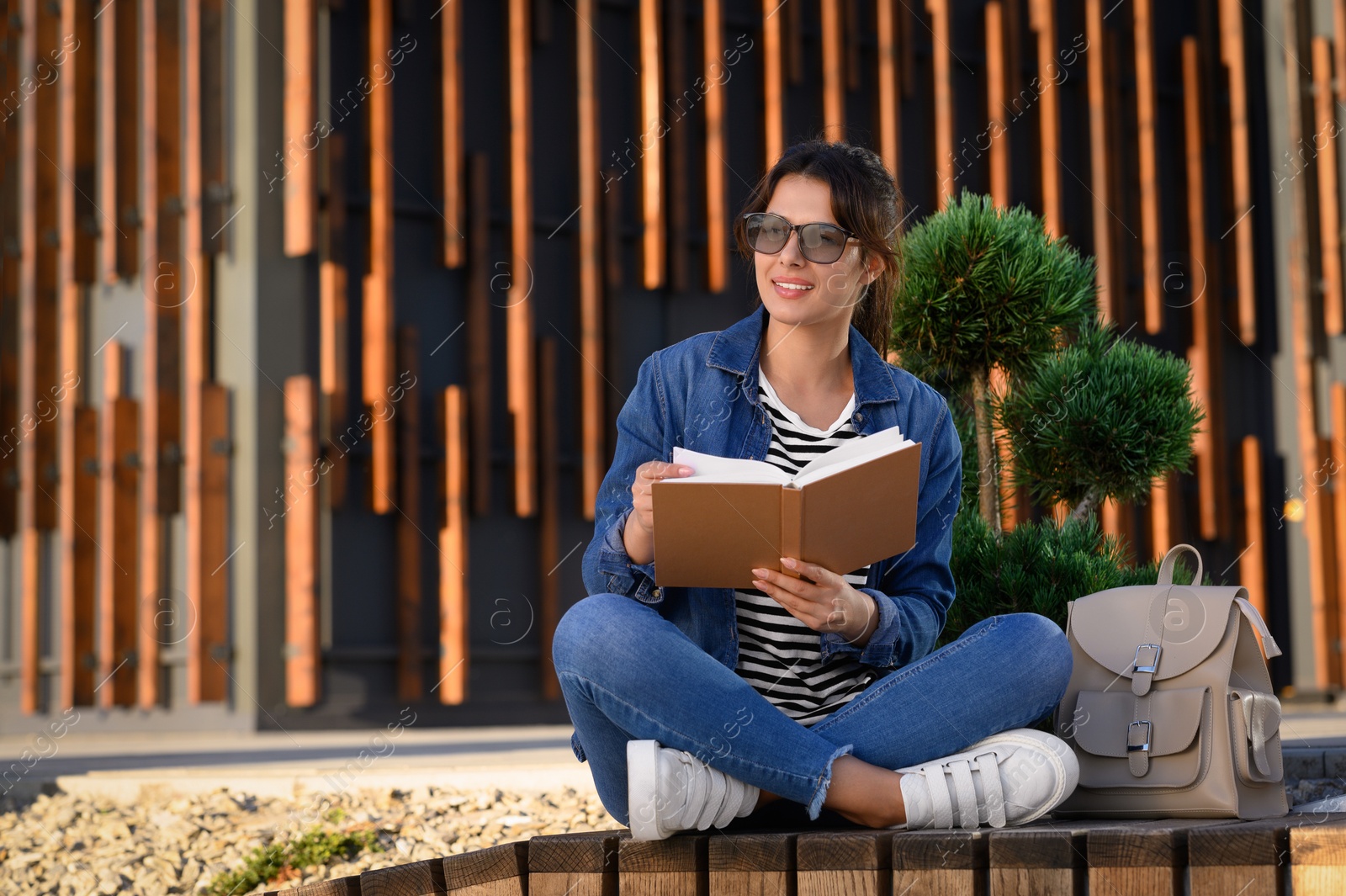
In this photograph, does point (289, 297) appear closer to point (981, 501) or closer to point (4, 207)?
point (4, 207)

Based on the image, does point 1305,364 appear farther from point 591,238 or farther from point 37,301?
point 37,301

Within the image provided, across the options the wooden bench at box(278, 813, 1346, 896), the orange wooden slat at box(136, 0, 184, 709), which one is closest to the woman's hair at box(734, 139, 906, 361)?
the wooden bench at box(278, 813, 1346, 896)

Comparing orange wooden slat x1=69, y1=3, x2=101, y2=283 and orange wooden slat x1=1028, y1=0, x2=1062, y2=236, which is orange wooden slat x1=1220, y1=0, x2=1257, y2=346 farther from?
orange wooden slat x1=69, y1=3, x2=101, y2=283

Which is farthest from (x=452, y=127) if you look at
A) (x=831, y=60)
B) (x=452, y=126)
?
(x=831, y=60)

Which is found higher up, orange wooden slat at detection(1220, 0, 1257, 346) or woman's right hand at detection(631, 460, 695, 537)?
orange wooden slat at detection(1220, 0, 1257, 346)

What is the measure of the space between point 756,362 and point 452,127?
527 cm

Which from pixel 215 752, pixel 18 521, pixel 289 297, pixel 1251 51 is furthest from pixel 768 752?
pixel 1251 51

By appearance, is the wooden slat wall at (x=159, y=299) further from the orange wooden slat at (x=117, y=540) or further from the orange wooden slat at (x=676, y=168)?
the orange wooden slat at (x=676, y=168)

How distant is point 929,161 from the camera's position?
9.00 m

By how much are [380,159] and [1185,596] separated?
18.6ft

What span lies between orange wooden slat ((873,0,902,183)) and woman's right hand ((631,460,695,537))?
6.79 meters

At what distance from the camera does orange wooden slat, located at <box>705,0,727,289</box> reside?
796cm

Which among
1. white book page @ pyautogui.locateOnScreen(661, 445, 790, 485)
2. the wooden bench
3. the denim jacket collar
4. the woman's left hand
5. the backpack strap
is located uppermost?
the denim jacket collar

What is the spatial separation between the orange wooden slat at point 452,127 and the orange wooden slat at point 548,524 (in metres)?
0.75
